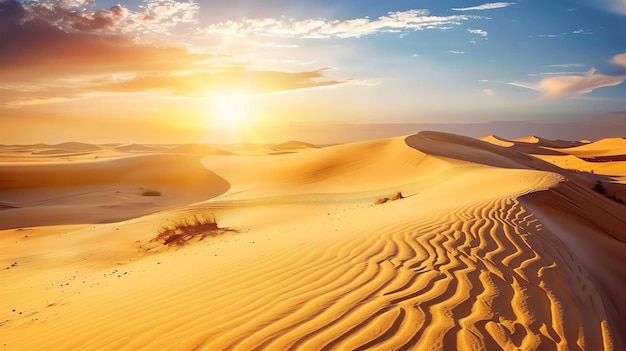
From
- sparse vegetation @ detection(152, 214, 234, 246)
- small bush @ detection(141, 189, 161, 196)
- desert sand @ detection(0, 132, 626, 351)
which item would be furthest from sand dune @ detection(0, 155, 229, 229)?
sparse vegetation @ detection(152, 214, 234, 246)

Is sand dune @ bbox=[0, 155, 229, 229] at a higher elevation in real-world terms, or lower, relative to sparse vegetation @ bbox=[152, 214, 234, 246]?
lower

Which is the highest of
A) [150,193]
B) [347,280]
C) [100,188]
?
[347,280]

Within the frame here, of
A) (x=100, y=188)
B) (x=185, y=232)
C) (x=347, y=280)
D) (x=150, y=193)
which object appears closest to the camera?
(x=347, y=280)

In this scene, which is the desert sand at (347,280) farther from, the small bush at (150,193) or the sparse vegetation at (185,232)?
the small bush at (150,193)

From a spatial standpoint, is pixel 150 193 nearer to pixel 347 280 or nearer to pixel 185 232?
pixel 185 232

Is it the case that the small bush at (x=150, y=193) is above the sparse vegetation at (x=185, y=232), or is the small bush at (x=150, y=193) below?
below

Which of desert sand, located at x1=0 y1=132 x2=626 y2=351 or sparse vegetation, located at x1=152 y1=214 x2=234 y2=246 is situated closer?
desert sand, located at x1=0 y1=132 x2=626 y2=351

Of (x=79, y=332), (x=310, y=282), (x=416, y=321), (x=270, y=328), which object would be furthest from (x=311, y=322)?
(x=79, y=332)

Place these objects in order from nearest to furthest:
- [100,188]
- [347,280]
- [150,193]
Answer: [347,280]
[150,193]
[100,188]

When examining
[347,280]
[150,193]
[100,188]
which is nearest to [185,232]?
[347,280]

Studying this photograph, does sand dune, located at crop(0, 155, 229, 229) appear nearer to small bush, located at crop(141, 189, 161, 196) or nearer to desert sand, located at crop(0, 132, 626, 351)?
small bush, located at crop(141, 189, 161, 196)

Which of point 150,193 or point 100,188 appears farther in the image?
point 100,188

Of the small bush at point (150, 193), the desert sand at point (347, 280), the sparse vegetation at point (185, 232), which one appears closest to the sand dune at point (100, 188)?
the small bush at point (150, 193)

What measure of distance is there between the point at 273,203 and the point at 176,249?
6.31 m
